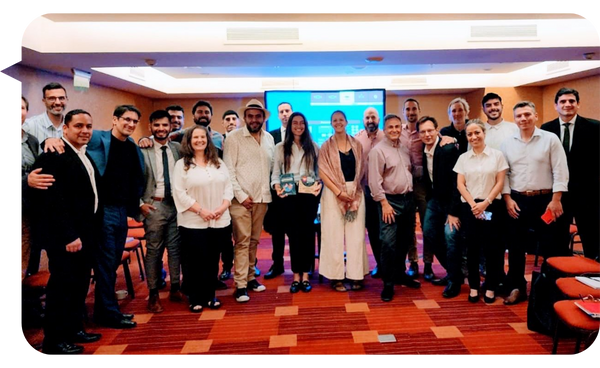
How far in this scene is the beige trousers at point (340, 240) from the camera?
354 cm

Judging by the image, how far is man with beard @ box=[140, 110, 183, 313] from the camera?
3.17 metres

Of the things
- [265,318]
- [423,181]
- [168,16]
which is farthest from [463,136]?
[168,16]

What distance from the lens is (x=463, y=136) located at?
3678 millimetres

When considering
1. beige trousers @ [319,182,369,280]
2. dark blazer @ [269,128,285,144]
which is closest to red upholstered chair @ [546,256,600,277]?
beige trousers @ [319,182,369,280]

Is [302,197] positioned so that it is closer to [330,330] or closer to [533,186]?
[330,330]

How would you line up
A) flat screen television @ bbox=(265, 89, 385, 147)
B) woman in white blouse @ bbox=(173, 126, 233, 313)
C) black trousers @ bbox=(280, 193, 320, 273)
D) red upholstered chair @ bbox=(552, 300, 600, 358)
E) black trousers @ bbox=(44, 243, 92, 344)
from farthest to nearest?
flat screen television @ bbox=(265, 89, 385, 147) → black trousers @ bbox=(280, 193, 320, 273) → woman in white blouse @ bbox=(173, 126, 233, 313) → black trousers @ bbox=(44, 243, 92, 344) → red upholstered chair @ bbox=(552, 300, 600, 358)

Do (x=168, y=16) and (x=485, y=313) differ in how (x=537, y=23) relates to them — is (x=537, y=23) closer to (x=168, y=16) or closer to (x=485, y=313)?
(x=485, y=313)

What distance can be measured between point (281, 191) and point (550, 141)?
221cm

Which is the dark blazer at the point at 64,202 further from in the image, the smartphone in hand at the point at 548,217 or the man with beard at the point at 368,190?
the smartphone in hand at the point at 548,217

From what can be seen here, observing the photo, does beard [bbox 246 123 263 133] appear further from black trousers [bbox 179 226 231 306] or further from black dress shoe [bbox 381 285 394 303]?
black dress shoe [bbox 381 285 394 303]

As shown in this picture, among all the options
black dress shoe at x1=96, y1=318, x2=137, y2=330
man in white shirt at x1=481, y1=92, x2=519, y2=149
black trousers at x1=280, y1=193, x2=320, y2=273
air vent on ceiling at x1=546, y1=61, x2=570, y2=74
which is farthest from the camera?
air vent on ceiling at x1=546, y1=61, x2=570, y2=74

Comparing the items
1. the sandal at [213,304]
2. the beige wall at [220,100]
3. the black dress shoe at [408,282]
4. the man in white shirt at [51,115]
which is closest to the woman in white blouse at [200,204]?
the sandal at [213,304]

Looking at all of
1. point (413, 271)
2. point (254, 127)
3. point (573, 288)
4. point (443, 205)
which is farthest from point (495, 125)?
point (254, 127)

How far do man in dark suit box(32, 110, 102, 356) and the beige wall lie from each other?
3781 mm
